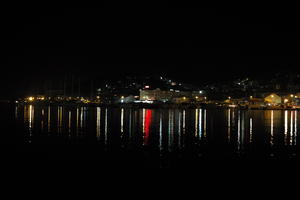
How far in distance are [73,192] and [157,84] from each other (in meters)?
83.4

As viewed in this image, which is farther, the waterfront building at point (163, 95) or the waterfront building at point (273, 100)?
the waterfront building at point (163, 95)

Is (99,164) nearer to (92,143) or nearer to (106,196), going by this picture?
(106,196)

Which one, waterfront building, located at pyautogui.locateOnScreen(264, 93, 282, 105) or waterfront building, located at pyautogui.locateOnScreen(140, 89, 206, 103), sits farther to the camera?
waterfront building, located at pyautogui.locateOnScreen(140, 89, 206, 103)

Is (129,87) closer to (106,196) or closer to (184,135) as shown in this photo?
(184,135)

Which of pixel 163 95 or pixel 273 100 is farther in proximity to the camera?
pixel 163 95

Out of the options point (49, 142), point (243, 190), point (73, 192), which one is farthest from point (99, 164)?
point (49, 142)

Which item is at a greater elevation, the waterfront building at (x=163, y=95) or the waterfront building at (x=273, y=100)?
the waterfront building at (x=163, y=95)

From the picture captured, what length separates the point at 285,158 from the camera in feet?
25.2

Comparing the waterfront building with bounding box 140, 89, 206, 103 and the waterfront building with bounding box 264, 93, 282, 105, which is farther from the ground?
the waterfront building with bounding box 140, 89, 206, 103

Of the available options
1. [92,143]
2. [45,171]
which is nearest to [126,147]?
[92,143]

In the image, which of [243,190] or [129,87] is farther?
[129,87]

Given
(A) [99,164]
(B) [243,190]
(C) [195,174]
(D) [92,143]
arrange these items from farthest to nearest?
(D) [92,143]
(A) [99,164]
(C) [195,174]
(B) [243,190]

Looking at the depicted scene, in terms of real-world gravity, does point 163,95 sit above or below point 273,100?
above

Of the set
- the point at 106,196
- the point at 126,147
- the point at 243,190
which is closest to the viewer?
the point at 106,196
